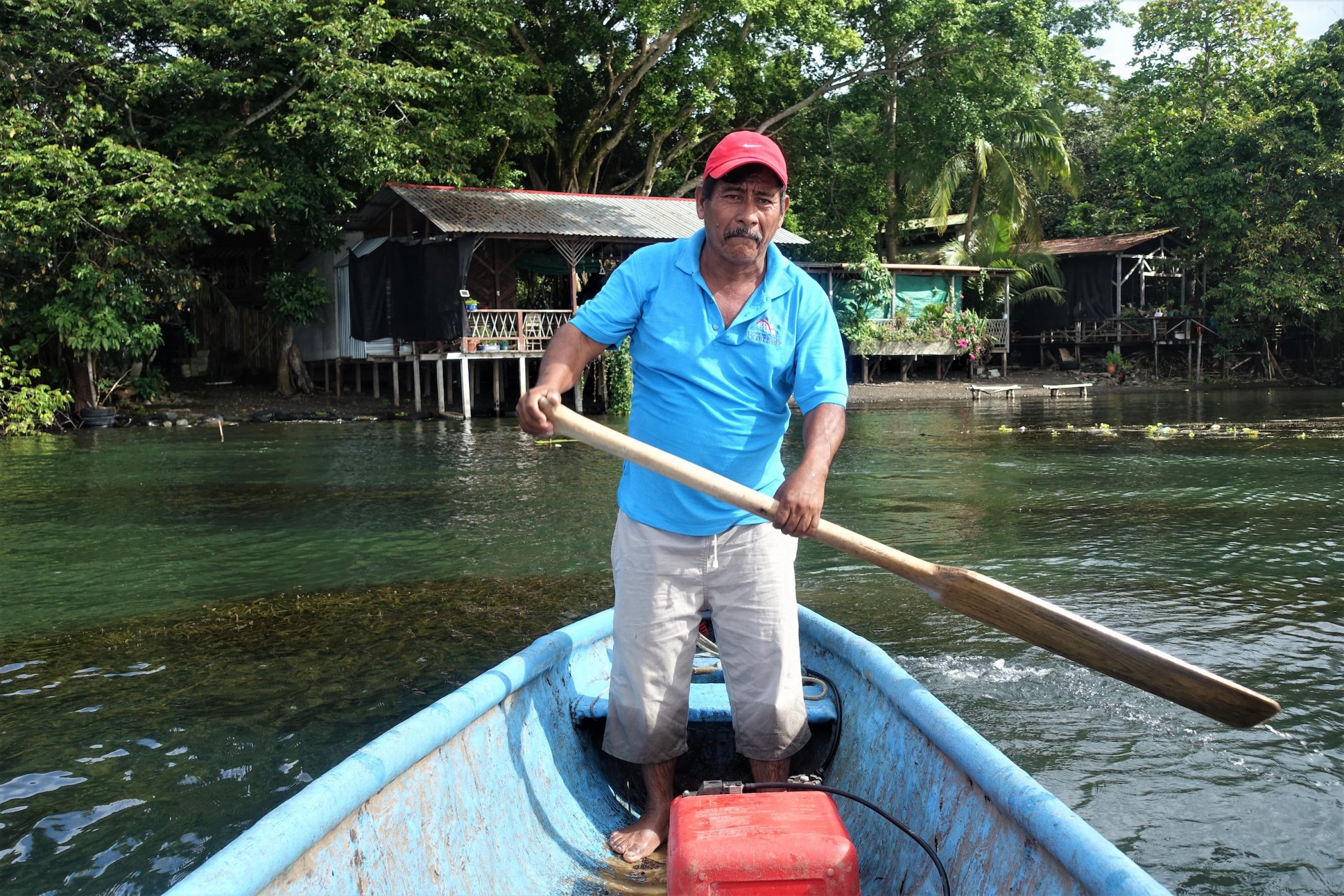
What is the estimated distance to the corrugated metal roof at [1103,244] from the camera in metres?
28.5

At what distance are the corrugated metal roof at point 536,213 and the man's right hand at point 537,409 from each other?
1481 centimetres

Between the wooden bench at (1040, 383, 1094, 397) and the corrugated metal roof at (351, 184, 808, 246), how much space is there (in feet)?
30.1

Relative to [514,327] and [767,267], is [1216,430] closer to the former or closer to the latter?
[514,327]

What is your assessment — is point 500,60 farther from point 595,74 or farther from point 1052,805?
point 1052,805

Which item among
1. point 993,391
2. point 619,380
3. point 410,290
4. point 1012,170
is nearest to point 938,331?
point 993,391

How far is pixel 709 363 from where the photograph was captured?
281cm

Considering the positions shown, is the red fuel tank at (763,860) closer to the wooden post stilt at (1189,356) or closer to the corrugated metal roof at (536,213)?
the corrugated metal roof at (536,213)

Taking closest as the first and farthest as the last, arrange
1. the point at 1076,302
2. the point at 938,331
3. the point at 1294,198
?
the point at 1294,198 → the point at 938,331 → the point at 1076,302

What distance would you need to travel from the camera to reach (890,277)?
26.0m

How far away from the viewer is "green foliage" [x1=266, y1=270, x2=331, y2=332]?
2062 cm

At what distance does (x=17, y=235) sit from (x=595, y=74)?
39.9 feet

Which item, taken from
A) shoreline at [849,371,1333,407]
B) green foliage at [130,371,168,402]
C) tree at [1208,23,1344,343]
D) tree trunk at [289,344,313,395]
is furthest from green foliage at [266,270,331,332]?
tree at [1208,23,1344,343]

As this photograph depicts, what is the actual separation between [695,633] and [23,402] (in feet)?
56.0

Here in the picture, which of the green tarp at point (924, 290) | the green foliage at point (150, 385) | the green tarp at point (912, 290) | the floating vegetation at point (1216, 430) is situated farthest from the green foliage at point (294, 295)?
the green tarp at point (924, 290)
